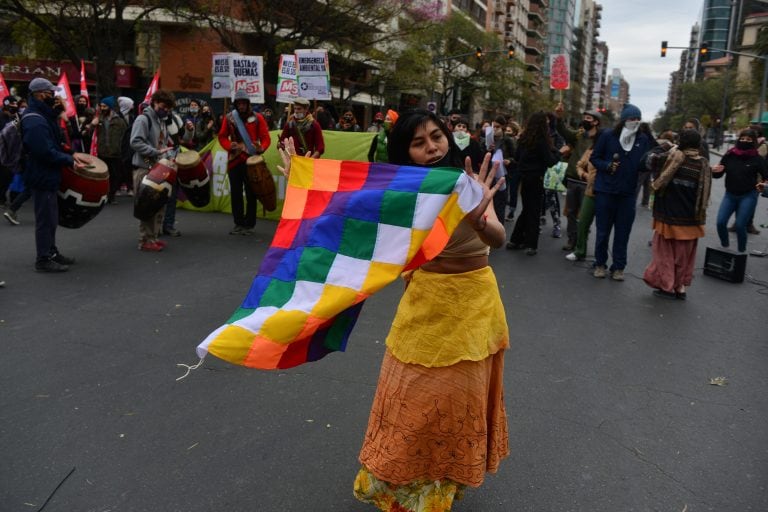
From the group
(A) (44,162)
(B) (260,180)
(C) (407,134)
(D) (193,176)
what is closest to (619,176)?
(B) (260,180)

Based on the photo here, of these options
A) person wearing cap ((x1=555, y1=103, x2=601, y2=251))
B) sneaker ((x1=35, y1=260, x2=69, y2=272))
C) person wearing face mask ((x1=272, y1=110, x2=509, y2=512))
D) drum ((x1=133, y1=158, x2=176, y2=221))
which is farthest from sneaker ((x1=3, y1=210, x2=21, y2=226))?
person wearing face mask ((x1=272, y1=110, x2=509, y2=512))

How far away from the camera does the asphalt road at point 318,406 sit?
10.6 feet

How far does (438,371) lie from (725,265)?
7.18 meters

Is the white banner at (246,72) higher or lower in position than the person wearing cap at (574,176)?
higher

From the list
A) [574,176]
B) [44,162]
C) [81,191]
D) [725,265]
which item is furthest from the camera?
[574,176]

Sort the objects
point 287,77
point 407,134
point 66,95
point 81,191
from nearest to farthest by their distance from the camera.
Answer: point 407,134 < point 81,191 < point 66,95 < point 287,77

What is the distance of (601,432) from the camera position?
394 centimetres

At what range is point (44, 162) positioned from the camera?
279 inches

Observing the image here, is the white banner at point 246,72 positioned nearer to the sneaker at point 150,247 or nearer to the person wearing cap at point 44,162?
the sneaker at point 150,247

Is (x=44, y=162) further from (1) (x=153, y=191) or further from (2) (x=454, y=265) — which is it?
(2) (x=454, y=265)

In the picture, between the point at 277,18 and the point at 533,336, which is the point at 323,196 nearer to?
the point at 533,336

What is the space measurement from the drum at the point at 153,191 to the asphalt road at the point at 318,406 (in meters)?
1.22

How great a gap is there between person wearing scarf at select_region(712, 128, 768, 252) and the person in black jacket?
99.1 inches

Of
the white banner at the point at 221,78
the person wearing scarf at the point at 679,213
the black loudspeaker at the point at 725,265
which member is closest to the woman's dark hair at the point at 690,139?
the person wearing scarf at the point at 679,213
